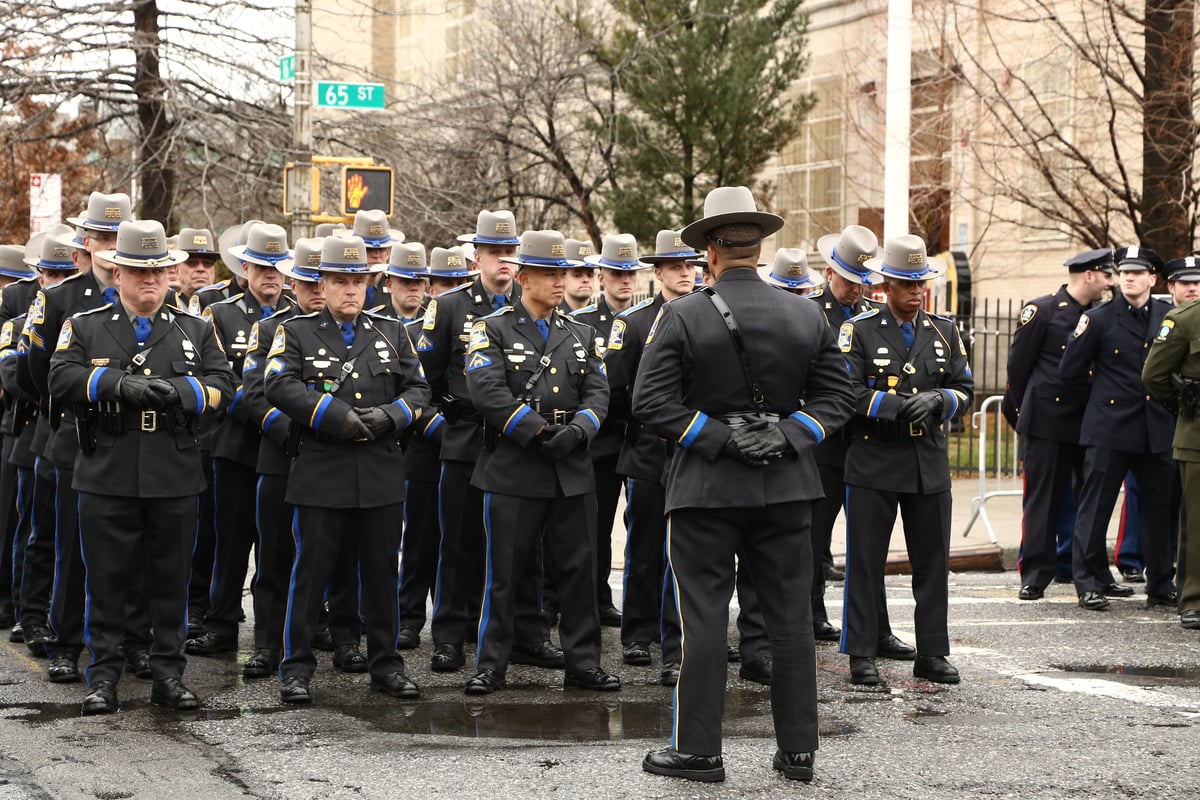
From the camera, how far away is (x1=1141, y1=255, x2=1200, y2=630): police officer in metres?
9.98

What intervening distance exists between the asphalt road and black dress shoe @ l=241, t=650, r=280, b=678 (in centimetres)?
8

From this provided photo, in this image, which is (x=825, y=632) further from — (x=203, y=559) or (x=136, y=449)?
(x=136, y=449)

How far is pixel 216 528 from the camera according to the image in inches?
368

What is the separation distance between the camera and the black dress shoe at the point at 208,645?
8977mm

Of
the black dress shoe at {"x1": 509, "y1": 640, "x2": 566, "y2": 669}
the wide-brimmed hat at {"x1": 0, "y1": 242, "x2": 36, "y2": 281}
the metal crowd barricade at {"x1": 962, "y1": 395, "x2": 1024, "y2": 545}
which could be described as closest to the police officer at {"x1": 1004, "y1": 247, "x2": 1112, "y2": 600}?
the metal crowd barricade at {"x1": 962, "y1": 395, "x2": 1024, "y2": 545}

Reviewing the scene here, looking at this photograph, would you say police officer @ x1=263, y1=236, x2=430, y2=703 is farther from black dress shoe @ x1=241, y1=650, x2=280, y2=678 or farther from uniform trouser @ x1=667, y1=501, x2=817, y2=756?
uniform trouser @ x1=667, y1=501, x2=817, y2=756

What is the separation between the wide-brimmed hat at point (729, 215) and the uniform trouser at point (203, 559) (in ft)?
13.8

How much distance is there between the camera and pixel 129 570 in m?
7.84

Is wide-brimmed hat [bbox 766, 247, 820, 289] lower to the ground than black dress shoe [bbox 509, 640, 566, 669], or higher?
higher

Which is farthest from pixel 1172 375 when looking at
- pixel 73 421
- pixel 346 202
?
pixel 346 202

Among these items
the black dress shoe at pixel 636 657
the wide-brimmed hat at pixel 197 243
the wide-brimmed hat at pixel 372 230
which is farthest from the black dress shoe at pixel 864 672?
the wide-brimmed hat at pixel 197 243

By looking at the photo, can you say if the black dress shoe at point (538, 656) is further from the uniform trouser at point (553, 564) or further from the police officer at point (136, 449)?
the police officer at point (136, 449)

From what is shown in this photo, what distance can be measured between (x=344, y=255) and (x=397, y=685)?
2.15m

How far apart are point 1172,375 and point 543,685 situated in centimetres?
469
